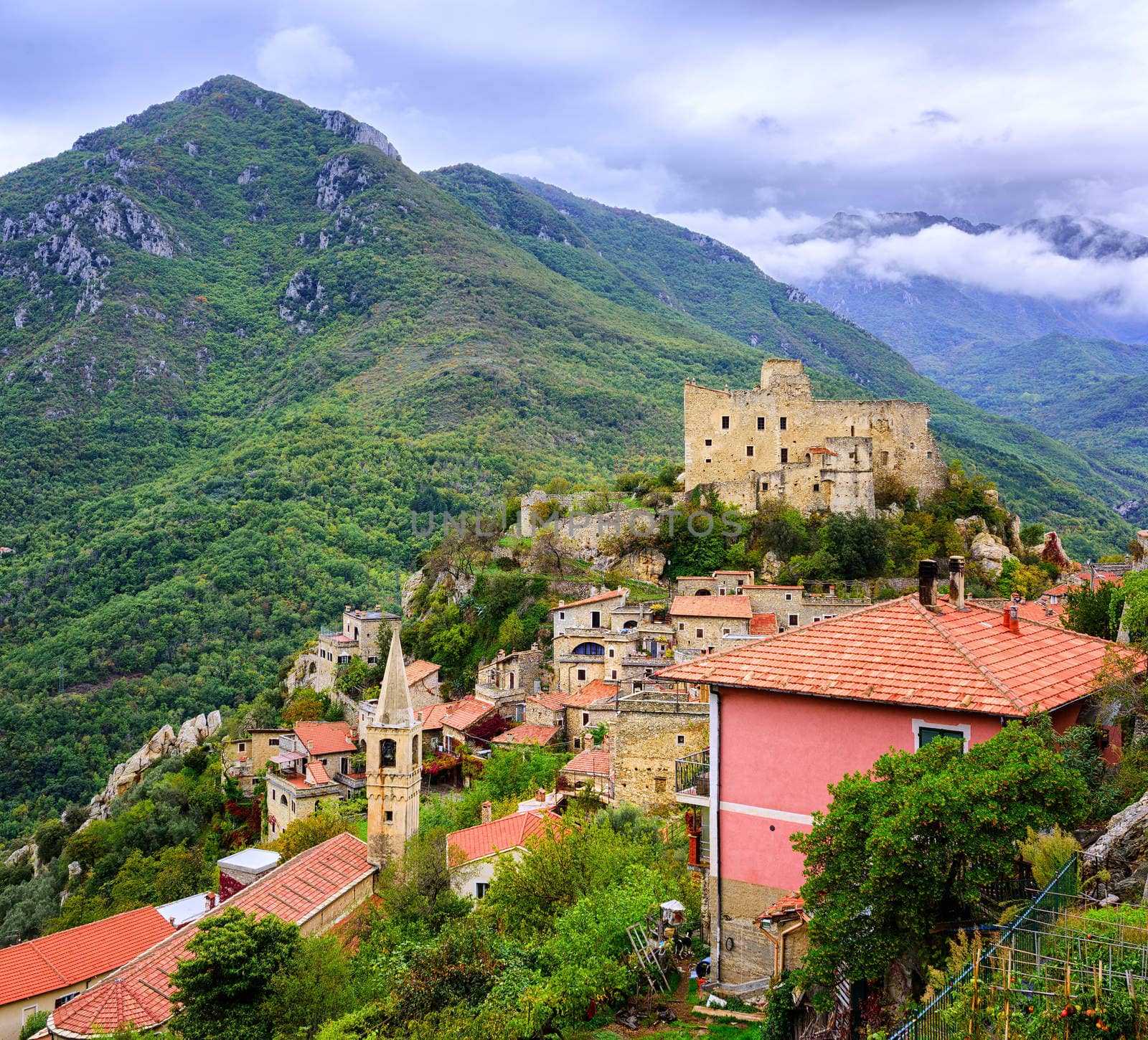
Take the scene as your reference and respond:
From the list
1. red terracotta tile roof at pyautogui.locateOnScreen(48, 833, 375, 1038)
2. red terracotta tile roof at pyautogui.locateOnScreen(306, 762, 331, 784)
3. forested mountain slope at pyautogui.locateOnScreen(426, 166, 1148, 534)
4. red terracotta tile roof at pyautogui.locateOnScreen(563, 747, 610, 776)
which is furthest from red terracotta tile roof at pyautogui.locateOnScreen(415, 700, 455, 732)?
forested mountain slope at pyautogui.locateOnScreen(426, 166, 1148, 534)

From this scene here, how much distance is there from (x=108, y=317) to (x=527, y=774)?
146 metres

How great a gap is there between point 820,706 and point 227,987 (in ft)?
39.6

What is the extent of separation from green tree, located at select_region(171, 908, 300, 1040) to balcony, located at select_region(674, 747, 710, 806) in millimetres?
8331

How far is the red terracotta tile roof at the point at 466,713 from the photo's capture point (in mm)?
41281

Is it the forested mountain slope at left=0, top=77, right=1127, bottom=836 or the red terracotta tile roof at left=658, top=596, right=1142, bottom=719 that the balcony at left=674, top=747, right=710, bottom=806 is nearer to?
the red terracotta tile roof at left=658, top=596, right=1142, bottom=719

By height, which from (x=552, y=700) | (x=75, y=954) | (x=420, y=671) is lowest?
(x=75, y=954)

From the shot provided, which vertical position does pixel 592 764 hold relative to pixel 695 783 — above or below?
below

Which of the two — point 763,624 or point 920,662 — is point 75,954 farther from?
point 920,662

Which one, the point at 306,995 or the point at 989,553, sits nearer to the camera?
the point at 306,995

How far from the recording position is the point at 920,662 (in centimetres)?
1189

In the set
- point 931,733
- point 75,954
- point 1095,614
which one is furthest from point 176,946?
point 1095,614

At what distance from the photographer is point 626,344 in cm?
14275

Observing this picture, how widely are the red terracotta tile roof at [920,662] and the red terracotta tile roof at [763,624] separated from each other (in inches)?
948

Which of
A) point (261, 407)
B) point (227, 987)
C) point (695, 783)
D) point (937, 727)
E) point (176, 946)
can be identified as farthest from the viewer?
point (261, 407)
